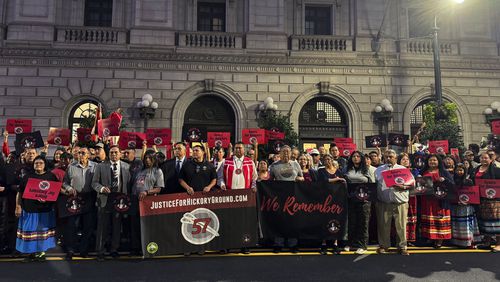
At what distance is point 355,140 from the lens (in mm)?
18859

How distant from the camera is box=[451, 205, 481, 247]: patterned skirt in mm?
8133

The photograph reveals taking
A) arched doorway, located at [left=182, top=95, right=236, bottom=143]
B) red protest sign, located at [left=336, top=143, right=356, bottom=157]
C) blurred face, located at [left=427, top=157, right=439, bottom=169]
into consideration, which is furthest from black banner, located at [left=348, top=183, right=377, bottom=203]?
arched doorway, located at [left=182, top=95, right=236, bottom=143]

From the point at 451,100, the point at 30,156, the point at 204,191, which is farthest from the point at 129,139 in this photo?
A: the point at 451,100

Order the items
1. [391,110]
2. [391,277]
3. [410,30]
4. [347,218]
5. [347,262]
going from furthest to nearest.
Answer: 1. [410,30]
2. [391,110]
3. [347,218]
4. [347,262]
5. [391,277]

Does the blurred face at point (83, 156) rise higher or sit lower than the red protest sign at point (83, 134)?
lower

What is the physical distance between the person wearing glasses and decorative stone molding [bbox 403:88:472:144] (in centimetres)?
1626

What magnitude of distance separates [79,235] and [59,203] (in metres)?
1.33

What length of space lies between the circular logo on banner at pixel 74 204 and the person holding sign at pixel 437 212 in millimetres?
7377

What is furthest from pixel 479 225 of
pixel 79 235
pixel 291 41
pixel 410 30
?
pixel 410 30

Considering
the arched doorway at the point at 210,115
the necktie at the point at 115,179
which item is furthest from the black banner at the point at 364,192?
the arched doorway at the point at 210,115

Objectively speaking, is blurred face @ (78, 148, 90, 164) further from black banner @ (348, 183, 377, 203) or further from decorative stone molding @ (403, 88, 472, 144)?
decorative stone molding @ (403, 88, 472, 144)

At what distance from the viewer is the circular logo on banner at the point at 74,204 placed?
730 centimetres

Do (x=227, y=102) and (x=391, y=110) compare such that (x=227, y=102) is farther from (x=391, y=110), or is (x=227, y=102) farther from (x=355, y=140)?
(x=391, y=110)

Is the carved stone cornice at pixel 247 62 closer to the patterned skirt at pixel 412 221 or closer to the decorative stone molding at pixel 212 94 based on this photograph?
the decorative stone molding at pixel 212 94
